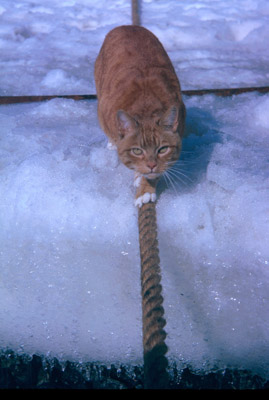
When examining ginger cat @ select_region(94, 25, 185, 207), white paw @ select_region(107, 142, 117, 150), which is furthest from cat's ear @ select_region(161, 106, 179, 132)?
white paw @ select_region(107, 142, 117, 150)

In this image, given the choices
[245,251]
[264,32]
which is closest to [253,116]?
[245,251]

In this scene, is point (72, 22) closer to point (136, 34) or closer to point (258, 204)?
point (136, 34)

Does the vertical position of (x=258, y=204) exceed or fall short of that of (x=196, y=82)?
it falls short

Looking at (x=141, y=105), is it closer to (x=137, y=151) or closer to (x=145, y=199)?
(x=137, y=151)

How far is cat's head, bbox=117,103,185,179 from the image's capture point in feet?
6.12

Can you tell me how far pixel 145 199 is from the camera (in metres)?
1.99

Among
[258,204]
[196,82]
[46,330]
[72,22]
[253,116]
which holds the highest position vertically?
[72,22]

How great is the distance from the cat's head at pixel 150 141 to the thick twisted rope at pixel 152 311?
0.25 metres

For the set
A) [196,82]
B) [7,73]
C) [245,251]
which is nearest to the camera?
[245,251]

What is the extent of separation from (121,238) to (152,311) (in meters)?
0.58

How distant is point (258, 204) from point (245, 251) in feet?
0.84

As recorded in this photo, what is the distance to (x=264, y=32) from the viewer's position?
4.06 metres

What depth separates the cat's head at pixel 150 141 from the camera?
1866mm

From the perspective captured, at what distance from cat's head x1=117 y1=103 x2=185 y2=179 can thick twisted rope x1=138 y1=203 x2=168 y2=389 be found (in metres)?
0.25
